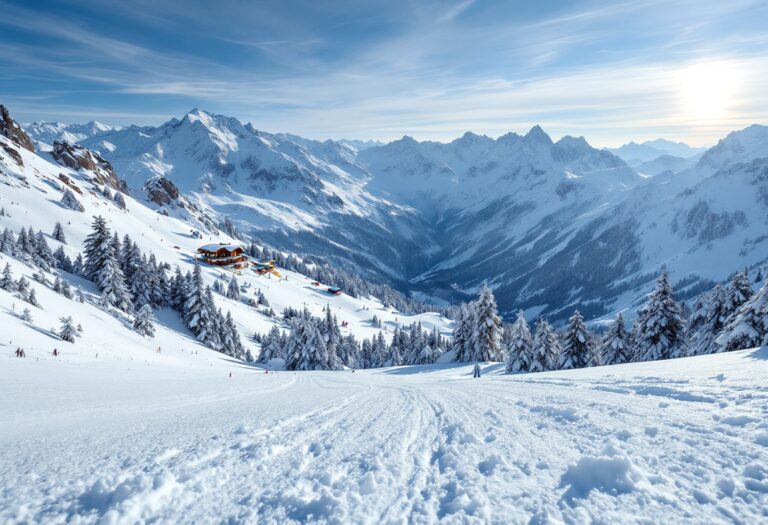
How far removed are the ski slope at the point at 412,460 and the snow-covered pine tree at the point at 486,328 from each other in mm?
34120

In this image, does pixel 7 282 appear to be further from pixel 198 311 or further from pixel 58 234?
pixel 58 234

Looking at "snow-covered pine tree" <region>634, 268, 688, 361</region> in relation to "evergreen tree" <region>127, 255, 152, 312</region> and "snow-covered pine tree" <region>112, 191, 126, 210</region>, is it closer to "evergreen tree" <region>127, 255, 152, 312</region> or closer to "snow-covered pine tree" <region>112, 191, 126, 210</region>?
"evergreen tree" <region>127, 255, 152, 312</region>

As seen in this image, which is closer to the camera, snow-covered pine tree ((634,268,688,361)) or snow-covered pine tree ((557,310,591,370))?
snow-covered pine tree ((634,268,688,361))

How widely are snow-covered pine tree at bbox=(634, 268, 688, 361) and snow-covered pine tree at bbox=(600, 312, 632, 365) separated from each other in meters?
3.43

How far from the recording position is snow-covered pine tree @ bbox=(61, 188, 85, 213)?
10319 cm

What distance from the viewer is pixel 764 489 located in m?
4.58

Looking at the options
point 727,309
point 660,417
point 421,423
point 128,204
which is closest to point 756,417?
point 660,417

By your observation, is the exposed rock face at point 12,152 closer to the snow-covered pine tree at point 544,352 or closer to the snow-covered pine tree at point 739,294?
the snow-covered pine tree at point 544,352

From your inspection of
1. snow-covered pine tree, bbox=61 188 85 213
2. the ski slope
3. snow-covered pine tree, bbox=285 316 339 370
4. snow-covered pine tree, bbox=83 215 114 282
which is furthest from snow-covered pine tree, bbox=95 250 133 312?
snow-covered pine tree, bbox=61 188 85 213

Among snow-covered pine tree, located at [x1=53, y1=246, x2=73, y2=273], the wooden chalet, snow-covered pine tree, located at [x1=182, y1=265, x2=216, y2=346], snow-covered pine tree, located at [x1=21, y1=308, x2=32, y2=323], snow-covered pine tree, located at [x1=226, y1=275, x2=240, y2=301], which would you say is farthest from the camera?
the wooden chalet

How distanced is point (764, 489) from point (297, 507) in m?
5.46

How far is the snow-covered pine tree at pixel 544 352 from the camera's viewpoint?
38625 millimetres

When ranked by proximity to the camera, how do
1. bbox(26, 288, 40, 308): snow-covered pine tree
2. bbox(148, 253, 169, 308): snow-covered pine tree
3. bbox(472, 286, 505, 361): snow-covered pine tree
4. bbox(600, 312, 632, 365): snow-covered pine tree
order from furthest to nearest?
1. bbox(148, 253, 169, 308): snow-covered pine tree
2. bbox(472, 286, 505, 361): snow-covered pine tree
3. bbox(600, 312, 632, 365): snow-covered pine tree
4. bbox(26, 288, 40, 308): snow-covered pine tree

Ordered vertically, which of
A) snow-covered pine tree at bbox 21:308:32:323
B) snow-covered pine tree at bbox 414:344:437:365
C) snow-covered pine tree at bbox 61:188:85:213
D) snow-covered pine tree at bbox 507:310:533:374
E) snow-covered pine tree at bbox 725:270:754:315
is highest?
snow-covered pine tree at bbox 61:188:85:213
